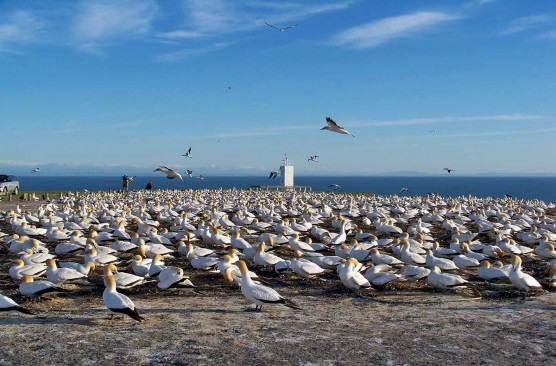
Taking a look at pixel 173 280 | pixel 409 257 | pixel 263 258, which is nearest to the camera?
pixel 173 280

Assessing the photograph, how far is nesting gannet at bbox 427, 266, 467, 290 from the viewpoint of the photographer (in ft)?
33.2

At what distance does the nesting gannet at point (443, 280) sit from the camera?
33.2 feet

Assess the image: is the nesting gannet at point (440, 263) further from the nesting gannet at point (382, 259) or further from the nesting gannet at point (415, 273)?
the nesting gannet at point (415, 273)

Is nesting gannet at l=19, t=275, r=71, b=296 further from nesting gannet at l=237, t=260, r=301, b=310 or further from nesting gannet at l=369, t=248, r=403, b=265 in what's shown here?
nesting gannet at l=369, t=248, r=403, b=265

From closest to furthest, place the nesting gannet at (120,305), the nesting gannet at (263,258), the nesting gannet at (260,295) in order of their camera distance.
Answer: the nesting gannet at (120,305) → the nesting gannet at (260,295) → the nesting gannet at (263,258)

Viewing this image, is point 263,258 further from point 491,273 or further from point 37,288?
point 37,288

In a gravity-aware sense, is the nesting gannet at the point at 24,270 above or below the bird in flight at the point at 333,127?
below

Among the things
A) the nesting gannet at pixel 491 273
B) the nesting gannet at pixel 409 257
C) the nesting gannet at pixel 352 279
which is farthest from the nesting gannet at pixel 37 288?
the nesting gannet at pixel 491 273

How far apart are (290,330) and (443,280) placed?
→ 3.71 m

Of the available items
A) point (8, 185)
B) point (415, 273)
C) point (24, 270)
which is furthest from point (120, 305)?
point (8, 185)

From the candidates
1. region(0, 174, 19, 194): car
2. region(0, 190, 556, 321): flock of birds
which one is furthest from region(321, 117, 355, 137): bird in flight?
region(0, 174, 19, 194): car

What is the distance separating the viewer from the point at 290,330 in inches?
301

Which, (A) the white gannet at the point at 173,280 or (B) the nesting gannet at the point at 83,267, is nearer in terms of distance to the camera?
(A) the white gannet at the point at 173,280

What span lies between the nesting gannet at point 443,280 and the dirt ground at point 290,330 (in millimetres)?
164
